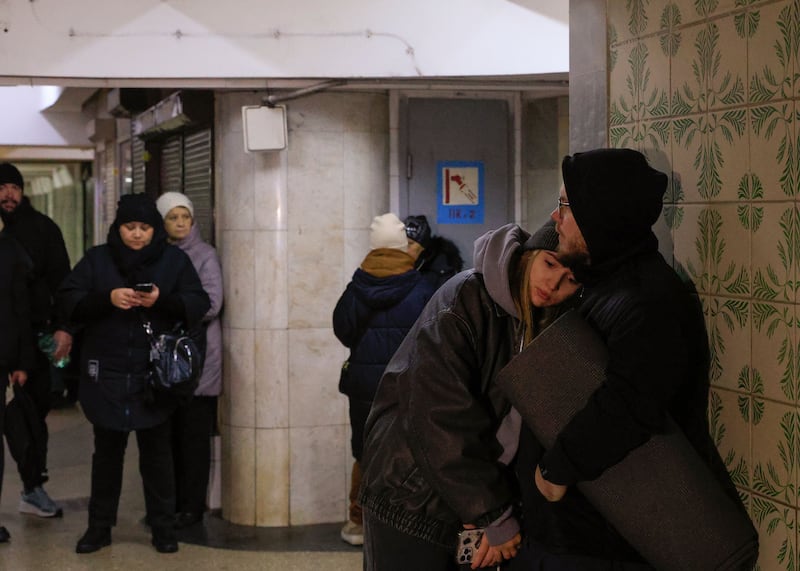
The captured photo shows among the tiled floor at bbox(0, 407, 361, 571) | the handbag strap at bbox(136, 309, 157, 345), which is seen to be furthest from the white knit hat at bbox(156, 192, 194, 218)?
the tiled floor at bbox(0, 407, 361, 571)

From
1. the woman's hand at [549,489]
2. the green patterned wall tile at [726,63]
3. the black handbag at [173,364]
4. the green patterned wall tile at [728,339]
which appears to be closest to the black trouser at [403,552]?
the woman's hand at [549,489]

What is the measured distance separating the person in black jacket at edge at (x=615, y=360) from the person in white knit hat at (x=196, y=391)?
12.3 feet

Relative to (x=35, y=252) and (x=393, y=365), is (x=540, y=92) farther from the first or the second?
(x=393, y=365)

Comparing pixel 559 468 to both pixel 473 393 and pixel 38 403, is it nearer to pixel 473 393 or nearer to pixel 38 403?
pixel 473 393

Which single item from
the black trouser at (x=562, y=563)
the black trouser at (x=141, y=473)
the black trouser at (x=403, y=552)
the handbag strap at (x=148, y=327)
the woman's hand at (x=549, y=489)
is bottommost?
the black trouser at (x=141, y=473)

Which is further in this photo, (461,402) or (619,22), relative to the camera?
(619,22)

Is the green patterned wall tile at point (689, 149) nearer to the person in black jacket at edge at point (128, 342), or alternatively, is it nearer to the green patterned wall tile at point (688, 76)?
the green patterned wall tile at point (688, 76)

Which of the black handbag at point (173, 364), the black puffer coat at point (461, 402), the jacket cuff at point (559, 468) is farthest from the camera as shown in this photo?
the black handbag at point (173, 364)

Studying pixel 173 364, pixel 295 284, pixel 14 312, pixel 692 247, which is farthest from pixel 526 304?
pixel 14 312

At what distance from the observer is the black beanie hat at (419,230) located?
6.18 m

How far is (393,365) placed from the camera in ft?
10.7

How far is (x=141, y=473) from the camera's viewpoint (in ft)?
19.5

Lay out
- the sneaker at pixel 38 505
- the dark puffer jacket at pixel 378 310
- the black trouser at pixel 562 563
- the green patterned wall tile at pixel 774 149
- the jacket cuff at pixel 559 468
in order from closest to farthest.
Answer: the green patterned wall tile at pixel 774 149
the jacket cuff at pixel 559 468
the black trouser at pixel 562 563
the dark puffer jacket at pixel 378 310
the sneaker at pixel 38 505

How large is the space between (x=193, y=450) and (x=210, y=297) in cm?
85
